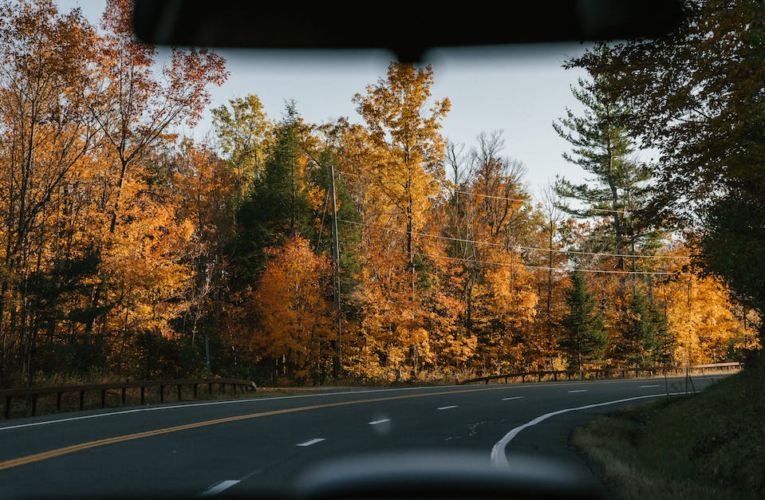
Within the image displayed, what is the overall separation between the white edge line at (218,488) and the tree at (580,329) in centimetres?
4152

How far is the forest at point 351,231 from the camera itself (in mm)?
13484

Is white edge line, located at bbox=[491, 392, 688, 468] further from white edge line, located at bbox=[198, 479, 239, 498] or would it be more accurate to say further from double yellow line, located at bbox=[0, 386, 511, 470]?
double yellow line, located at bbox=[0, 386, 511, 470]

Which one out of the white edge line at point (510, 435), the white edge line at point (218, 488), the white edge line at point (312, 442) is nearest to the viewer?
the white edge line at point (218, 488)

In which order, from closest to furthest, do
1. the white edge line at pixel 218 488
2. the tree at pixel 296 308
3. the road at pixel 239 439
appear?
the white edge line at pixel 218 488 < the road at pixel 239 439 < the tree at pixel 296 308

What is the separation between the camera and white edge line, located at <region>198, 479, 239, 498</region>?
20.9 feet

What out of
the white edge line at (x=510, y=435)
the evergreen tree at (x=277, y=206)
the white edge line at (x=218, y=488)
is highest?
the evergreen tree at (x=277, y=206)

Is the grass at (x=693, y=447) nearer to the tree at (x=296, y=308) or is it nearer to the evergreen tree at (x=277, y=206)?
the tree at (x=296, y=308)

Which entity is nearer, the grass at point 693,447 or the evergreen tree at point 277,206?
the grass at point 693,447

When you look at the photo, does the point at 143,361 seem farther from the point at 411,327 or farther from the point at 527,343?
the point at 527,343

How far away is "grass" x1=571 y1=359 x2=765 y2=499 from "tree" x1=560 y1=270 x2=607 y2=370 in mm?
30347

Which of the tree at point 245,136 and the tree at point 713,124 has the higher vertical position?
the tree at point 245,136

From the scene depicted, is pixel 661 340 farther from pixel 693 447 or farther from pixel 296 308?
pixel 693 447

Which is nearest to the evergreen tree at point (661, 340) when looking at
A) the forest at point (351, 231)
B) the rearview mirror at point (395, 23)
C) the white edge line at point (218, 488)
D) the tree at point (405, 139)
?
the forest at point (351, 231)

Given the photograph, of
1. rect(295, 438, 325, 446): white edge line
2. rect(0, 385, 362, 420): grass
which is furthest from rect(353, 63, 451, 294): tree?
rect(295, 438, 325, 446): white edge line
